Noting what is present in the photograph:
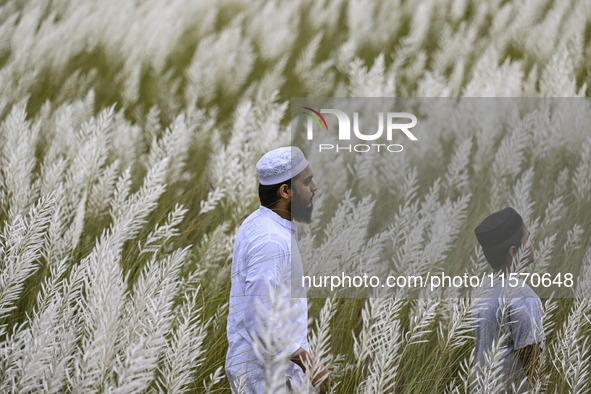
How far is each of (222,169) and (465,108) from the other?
2105 mm

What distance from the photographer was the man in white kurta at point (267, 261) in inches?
70.5

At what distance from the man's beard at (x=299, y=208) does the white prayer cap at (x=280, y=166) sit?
0.07 m

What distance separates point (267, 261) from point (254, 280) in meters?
0.07

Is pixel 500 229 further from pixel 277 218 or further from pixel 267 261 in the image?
pixel 267 261

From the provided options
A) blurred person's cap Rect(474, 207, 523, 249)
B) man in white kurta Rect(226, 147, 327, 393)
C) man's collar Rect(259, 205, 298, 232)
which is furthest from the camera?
blurred person's cap Rect(474, 207, 523, 249)

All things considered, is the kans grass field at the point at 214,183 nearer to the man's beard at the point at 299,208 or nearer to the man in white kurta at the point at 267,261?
the man in white kurta at the point at 267,261

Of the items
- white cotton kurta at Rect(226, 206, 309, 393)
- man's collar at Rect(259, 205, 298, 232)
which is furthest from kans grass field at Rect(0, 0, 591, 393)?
man's collar at Rect(259, 205, 298, 232)

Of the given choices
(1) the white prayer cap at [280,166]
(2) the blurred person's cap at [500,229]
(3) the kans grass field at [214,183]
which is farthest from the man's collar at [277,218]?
(2) the blurred person's cap at [500,229]

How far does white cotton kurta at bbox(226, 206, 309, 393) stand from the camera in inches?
70.9

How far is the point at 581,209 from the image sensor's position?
332cm

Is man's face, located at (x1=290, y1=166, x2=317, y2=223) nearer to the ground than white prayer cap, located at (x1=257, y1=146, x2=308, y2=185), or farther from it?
nearer to the ground

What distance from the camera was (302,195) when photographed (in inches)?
81.7

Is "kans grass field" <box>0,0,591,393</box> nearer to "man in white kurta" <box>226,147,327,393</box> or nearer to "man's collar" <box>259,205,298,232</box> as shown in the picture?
"man in white kurta" <box>226,147,327,393</box>

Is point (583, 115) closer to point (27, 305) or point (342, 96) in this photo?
point (342, 96)
